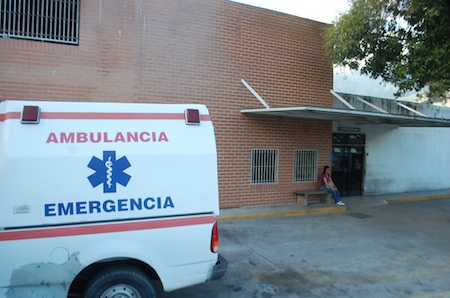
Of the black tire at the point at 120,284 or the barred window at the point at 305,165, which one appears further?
the barred window at the point at 305,165

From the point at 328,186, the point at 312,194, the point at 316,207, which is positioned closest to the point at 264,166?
the point at 312,194

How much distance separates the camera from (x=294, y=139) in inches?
426

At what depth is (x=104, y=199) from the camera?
336 cm

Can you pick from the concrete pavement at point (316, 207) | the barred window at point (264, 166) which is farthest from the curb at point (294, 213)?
the barred window at point (264, 166)

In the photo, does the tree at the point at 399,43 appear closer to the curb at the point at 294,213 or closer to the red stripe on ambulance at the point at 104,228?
the curb at the point at 294,213

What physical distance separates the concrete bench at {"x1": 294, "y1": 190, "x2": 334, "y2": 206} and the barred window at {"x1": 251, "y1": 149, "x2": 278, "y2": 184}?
3.00ft

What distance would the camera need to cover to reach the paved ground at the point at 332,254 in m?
4.90

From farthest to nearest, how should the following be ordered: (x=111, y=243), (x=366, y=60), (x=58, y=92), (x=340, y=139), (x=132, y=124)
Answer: (x=340, y=139)
(x=366, y=60)
(x=58, y=92)
(x=132, y=124)
(x=111, y=243)

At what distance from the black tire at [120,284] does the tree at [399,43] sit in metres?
6.96

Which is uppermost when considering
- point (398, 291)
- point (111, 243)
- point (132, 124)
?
point (132, 124)

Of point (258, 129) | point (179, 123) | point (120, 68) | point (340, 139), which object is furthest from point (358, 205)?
point (179, 123)

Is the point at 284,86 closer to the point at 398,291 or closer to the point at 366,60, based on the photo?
the point at 366,60

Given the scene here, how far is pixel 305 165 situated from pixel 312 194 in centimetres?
94

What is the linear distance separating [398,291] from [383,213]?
20.6ft
